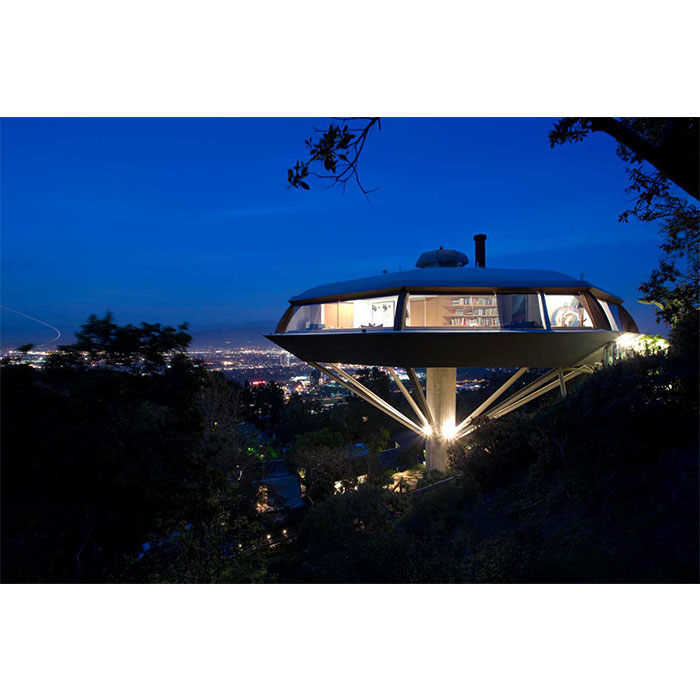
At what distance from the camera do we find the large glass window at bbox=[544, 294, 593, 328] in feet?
24.0

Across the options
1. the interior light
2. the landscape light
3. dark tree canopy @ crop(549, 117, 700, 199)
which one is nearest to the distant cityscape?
the landscape light

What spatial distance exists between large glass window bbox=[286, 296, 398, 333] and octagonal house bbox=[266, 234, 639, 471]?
0.02 m

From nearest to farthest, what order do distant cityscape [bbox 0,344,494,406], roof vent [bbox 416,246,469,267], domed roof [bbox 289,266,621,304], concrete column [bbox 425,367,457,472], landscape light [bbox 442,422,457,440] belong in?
distant cityscape [bbox 0,344,494,406] → domed roof [bbox 289,266,621,304] → roof vent [bbox 416,246,469,267] → concrete column [bbox 425,367,457,472] → landscape light [bbox 442,422,457,440]

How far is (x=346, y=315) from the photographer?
315 inches

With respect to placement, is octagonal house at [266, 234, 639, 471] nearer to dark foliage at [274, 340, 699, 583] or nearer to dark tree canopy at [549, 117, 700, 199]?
dark foliage at [274, 340, 699, 583]

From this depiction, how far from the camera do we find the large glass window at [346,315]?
7359mm

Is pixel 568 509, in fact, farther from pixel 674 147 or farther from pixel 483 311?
pixel 674 147

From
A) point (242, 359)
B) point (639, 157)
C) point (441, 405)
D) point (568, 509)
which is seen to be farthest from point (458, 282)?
point (441, 405)

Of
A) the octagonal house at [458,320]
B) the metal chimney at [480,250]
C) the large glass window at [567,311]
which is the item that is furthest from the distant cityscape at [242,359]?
the metal chimney at [480,250]

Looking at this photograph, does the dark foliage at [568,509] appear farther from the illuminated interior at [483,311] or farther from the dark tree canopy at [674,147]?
the dark tree canopy at [674,147]

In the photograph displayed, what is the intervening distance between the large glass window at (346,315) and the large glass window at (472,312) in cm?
52

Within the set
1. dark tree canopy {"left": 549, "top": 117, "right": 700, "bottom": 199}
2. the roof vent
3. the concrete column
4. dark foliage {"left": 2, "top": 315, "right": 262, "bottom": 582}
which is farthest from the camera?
the concrete column

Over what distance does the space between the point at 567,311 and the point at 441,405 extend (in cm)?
524
